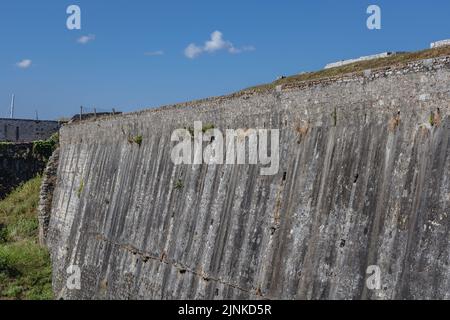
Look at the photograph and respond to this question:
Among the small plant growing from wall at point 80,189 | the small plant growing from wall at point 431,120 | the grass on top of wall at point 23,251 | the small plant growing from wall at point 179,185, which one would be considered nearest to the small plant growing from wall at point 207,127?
the small plant growing from wall at point 179,185

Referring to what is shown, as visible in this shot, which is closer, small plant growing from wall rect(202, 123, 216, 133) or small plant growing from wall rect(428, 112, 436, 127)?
small plant growing from wall rect(428, 112, 436, 127)

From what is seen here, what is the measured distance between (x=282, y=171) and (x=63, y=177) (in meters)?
17.5

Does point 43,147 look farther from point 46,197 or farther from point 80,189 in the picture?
point 80,189

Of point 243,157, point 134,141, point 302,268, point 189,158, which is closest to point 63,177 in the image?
point 134,141

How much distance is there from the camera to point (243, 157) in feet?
51.8

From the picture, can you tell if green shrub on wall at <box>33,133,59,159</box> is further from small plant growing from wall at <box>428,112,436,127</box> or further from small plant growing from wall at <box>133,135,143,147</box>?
small plant growing from wall at <box>428,112,436,127</box>

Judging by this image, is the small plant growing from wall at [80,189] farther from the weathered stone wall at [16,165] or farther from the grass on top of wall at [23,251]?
the weathered stone wall at [16,165]

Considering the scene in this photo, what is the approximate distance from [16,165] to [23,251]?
9386 millimetres

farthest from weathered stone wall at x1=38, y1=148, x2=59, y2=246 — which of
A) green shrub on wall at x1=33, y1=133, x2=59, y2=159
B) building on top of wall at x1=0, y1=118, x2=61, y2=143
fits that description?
building on top of wall at x1=0, y1=118, x2=61, y2=143

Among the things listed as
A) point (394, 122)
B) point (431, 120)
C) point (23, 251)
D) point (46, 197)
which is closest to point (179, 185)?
point (394, 122)

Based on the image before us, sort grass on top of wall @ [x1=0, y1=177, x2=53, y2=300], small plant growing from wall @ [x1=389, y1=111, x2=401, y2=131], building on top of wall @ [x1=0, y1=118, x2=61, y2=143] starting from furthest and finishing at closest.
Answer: building on top of wall @ [x1=0, y1=118, x2=61, y2=143] < grass on top of wall @ [x1=0, y1=177, x2=53, y2=300] < small plant growing from wall @ [x1=389, y1=111, x2=401, y2=131]

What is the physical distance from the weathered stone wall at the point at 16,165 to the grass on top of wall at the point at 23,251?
2.10 feet

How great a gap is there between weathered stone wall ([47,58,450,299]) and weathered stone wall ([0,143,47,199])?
1543 cm

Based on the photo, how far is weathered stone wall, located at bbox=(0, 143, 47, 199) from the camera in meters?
35.1
